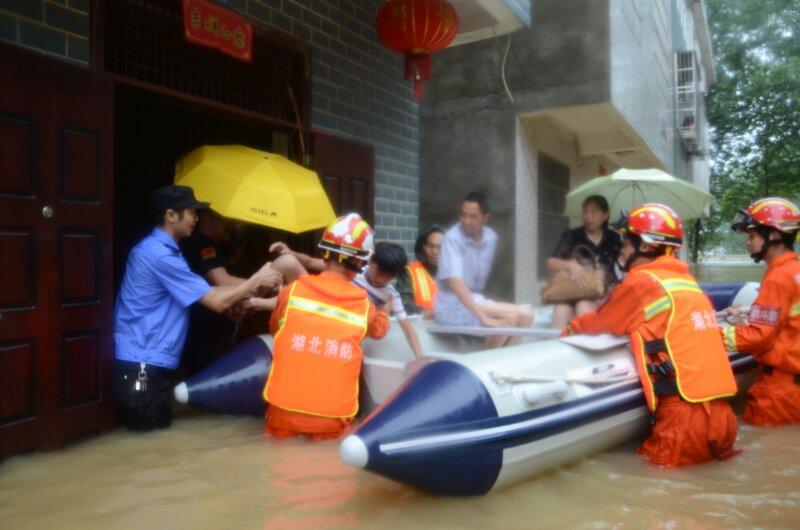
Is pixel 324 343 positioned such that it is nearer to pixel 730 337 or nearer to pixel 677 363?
pixel 677 363

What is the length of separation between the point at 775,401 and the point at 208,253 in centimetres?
403

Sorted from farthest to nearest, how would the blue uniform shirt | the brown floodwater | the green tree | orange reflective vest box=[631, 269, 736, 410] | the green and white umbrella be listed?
the green tree → the green and white umbrella → the blue uniform shirt → orange reflective vest box=[631, 269, 736, 410] → the brown floodwater

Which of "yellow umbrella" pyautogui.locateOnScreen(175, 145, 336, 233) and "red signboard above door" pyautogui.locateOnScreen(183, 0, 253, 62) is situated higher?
"red signboard above door" pyautogui.locateOnScreen(183, 0, 253, 62)

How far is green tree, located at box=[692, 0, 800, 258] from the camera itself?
2023 cm

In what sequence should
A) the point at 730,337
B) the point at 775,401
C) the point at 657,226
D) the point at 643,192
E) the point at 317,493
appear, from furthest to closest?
the point at 643,192, the point at 775,401, the point at 730,337, the point at 657,226, the point at 317,493

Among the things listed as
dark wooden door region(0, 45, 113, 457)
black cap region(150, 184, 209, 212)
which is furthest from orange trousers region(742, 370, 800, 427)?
dark wooden door region(0, 45, 113, 457)

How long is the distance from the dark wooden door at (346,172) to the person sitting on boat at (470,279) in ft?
4.75

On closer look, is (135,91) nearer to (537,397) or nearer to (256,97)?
(256,97)

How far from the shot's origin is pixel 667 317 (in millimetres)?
3801

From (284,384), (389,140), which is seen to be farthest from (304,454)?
(389,140)

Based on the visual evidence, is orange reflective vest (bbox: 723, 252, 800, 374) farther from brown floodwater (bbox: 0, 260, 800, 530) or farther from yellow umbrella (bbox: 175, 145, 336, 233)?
yellow umbrella (bbox: 175, 145, 336, 233)

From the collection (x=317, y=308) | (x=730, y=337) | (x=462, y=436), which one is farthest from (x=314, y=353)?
(x=730, y=337)

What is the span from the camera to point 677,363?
375 cm

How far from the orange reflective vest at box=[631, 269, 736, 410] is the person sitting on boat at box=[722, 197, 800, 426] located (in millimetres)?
670
